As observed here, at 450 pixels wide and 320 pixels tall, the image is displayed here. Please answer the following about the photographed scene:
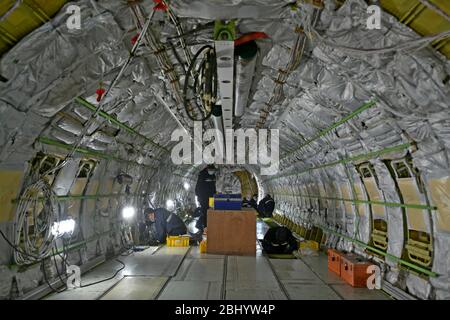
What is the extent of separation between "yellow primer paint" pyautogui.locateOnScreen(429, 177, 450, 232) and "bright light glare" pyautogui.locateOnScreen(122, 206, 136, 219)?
7.84 m


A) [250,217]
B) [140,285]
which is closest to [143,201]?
[250,217]

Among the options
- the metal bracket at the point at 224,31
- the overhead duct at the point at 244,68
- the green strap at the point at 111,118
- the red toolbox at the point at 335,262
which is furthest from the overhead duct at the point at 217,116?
the red toolbox at the point at 335,262

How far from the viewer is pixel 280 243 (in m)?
9.60

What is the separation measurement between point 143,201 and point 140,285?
5.41m

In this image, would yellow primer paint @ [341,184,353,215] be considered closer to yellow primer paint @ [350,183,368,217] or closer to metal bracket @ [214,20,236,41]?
yellow primer paint @ [350,183,368,217]

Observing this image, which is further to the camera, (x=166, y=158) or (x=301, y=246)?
(x=166, y=158)

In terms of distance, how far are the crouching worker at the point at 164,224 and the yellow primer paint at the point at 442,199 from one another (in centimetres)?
808

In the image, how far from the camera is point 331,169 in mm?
8805

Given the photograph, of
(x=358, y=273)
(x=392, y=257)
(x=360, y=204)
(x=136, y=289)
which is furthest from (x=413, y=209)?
(x=136, y=289)

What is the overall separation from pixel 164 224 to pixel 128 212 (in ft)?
5.40

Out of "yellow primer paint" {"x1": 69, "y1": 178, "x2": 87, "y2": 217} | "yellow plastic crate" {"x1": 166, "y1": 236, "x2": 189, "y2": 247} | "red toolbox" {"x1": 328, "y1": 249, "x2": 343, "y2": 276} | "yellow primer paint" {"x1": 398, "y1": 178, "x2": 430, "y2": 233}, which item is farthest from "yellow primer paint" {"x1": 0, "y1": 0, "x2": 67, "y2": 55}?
"yellow plastic crate" {"x1": 166, "y1": 236, "x2": 189, "y2": 247}

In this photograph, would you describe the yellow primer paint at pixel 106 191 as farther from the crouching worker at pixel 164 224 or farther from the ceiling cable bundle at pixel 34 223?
the crouching worker at pixel 164 224

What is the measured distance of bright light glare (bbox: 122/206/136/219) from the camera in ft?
31.9
